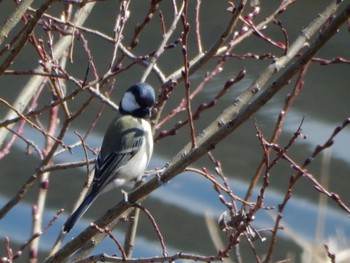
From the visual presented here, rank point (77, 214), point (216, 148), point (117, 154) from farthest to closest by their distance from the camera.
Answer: point (216, 148) < point (117, 154) < point (77, 214)

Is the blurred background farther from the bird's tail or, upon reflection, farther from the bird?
the bird's tail

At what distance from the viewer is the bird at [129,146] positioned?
4.83 meters

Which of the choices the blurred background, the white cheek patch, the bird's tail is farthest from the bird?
the blurred background

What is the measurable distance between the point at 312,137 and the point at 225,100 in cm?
62

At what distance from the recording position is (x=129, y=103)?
205 inches

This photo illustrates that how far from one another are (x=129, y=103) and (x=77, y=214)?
1.07m

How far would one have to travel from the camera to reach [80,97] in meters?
6.74

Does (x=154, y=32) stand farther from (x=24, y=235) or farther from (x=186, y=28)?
(x=186, y=28)

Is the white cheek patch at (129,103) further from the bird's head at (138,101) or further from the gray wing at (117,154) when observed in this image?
the gray wing at (117,154)

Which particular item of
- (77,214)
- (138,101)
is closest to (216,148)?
(138,101)

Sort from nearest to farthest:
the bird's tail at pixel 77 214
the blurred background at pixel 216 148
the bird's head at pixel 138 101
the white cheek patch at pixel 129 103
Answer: the bird's tail at pixel 77 214
the bird's head at pixel 138 101
the white cheek patch at pixel 129 103
the blurred background at pixel 216 148

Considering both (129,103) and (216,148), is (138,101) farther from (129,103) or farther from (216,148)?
(216,148)

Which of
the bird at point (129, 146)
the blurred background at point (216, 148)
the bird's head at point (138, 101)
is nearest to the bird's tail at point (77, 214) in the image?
the bird at point (129, 146)

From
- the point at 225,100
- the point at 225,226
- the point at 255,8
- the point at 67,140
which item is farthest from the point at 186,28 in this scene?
the point at 67,140
